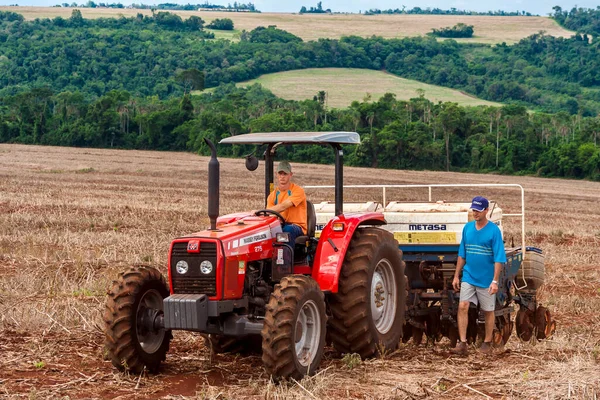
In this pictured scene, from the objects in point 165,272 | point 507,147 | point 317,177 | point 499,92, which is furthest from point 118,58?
point 165,272

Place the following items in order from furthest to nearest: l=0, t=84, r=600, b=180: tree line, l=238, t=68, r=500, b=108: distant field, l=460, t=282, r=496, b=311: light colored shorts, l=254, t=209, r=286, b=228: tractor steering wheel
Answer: l=238, t=68, r=500, b=108: distant field < l=0, t=84, r=600, b=180: tree line < l=460, t=282, r=496, b=311: light colored shorts < l=254, t=209, r=286, b=228: tractor steering wheel

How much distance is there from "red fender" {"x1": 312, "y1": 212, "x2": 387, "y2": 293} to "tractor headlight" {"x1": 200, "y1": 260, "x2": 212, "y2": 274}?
3.76 feet

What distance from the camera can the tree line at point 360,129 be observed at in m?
58.2

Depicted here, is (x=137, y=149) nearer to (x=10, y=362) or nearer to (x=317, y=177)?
(x=317, y=177)

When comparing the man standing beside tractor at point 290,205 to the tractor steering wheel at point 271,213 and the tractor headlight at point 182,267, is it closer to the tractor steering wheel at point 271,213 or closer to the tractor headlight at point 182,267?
the tractor steering wheel at point 271,213

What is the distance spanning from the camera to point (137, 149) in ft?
219

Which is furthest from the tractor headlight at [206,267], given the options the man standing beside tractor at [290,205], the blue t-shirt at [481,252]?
the blue t-shirt at [481,252]

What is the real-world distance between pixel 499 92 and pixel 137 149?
214 feet

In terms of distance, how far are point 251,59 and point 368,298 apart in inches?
4535

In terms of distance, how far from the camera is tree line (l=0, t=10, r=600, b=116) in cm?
11090

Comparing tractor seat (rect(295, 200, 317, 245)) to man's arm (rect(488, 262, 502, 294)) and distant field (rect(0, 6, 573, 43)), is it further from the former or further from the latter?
distant field (rect(0, 6, 573, 43))

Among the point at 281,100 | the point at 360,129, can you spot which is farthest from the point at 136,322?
the point at 281,100

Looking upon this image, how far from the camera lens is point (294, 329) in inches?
326

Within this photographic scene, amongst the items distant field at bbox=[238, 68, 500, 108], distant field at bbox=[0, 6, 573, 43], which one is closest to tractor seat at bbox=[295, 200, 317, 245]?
distant field at bbox=[238, 68, 500, 108]
